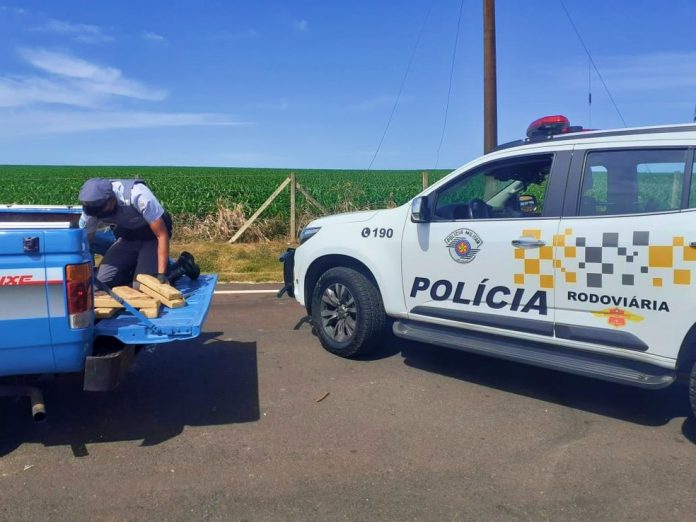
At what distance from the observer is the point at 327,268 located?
19.4 feet

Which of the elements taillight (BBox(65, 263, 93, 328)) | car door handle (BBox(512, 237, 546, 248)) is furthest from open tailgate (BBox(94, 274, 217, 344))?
car door handle (BBox(512, 237, 546, 248))

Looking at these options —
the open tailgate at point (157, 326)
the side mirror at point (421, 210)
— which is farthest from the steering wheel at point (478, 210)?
the open tailgate at point (157, 326)

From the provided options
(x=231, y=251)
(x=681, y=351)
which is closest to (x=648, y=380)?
(x=681, y=351)

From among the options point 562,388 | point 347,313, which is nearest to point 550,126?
point 562,388

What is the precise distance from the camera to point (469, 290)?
15.8ft

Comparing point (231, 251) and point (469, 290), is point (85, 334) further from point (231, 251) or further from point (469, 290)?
point (231, 251)

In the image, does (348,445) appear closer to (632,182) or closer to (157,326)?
(157,326)

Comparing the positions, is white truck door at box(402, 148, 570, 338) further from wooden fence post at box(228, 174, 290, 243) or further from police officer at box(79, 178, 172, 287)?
wooden fence post at box(228, 174, 290, 243)

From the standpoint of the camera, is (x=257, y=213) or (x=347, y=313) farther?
(x=257, y=213)

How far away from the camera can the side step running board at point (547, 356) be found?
3.96 metres

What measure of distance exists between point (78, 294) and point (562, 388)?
362cm

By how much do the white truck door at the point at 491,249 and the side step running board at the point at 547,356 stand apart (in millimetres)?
94

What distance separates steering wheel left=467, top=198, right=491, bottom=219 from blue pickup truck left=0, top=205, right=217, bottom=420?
2526mm

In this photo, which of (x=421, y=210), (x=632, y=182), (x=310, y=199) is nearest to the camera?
(x=632, y=182)
